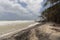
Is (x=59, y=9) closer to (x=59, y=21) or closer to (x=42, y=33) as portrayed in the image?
(x=59, y=21)

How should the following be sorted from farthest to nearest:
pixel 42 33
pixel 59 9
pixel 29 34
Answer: pixel 59 9 → pixel 29 34 → pixel 42 33

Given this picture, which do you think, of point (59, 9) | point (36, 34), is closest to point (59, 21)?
point (59, 9)

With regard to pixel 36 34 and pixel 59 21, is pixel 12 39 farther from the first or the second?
pixel 59 21

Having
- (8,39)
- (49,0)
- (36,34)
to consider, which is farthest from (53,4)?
(8,39)

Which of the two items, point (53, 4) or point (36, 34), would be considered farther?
point (53, 4)

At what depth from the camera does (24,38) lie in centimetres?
909

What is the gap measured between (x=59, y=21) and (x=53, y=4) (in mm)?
1278

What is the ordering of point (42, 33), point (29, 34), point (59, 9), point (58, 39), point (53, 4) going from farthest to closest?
point (53, 4), point (59, 9), point (29, 34), point (42, 33), point (58, 39)

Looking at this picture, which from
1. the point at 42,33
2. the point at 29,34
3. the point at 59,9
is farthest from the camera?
the point at 59,9

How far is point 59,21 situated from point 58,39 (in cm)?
533

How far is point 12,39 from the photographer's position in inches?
355

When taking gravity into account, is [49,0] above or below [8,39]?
above

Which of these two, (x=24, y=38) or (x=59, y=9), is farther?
(x=59, y=9)

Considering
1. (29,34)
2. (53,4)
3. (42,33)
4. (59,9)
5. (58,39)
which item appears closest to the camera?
(58,39)
